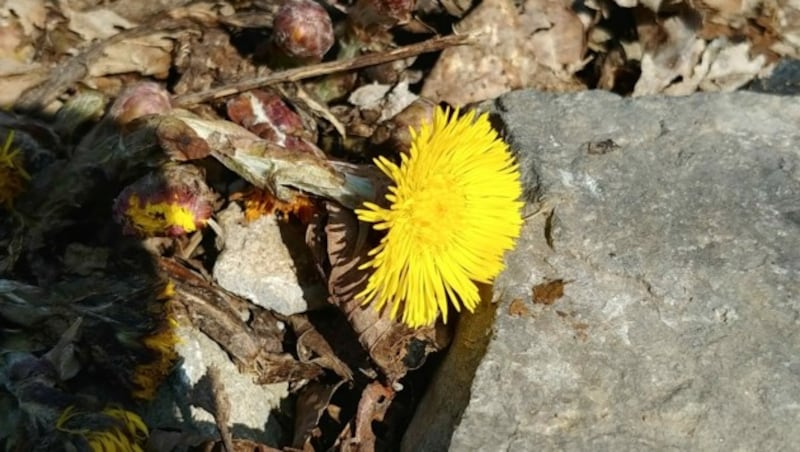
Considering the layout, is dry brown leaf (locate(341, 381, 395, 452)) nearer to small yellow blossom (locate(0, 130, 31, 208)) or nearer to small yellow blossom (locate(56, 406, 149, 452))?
small yellow blossom (locate(56, 406, 149, 452))

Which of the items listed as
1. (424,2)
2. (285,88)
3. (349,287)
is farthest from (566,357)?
(424,2)

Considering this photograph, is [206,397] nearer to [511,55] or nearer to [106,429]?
[106,429]

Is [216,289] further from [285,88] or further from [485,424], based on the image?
[485,424]

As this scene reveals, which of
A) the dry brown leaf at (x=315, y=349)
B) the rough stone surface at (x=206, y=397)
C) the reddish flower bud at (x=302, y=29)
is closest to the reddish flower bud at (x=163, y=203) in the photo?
the rough stone surface at (x=206, y=397)

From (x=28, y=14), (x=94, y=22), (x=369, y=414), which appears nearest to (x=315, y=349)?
(x=369, y=414)

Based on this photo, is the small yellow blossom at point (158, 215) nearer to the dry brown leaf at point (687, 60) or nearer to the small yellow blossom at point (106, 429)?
the small yellow blossom at point (106, 429)

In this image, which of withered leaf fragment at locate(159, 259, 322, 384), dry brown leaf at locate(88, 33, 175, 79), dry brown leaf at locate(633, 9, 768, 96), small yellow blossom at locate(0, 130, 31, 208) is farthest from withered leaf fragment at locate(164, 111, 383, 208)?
dry brown leaf at locate(633, 9, 768, 96)

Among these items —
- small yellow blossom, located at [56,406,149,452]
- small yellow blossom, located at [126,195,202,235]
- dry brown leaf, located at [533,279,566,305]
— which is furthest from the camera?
small yellow blossom, located at [126,195,202,235]
